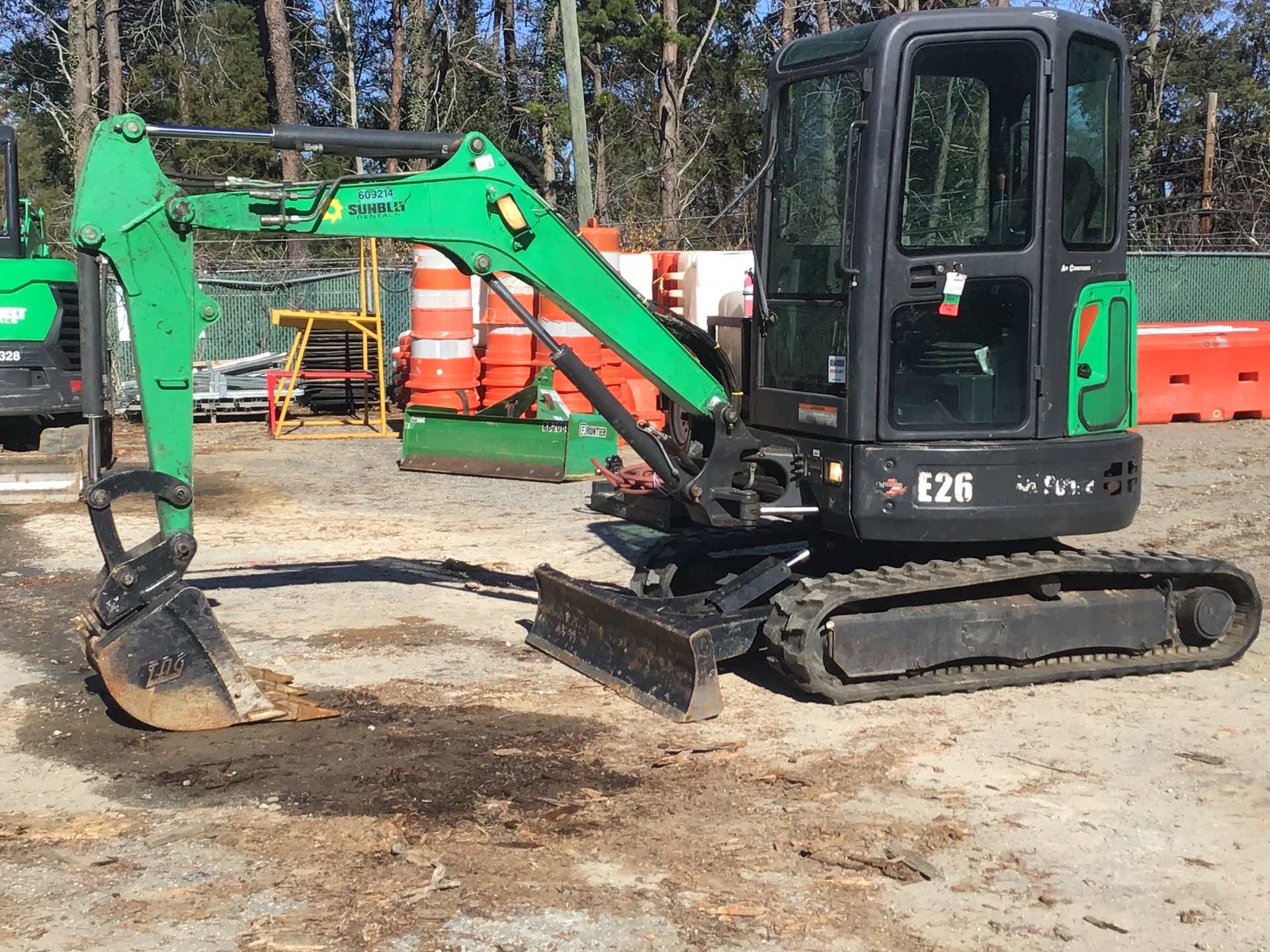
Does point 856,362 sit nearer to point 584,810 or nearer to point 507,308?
point 584,810

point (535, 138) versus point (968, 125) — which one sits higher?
point (535, 138)

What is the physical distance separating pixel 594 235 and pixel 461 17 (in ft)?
78.9

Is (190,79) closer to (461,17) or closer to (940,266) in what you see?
(461,17)

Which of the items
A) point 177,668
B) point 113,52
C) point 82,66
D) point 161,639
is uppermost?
point 113,52

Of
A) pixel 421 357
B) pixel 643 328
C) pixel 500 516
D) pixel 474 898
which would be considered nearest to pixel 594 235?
pixel 421 357

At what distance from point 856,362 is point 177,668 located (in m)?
3.32

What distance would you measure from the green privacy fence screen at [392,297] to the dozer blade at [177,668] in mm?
13057

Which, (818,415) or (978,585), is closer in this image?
(818,415)

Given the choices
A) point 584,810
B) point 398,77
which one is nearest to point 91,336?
point 584,810

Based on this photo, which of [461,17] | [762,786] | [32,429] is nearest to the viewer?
[762,786]

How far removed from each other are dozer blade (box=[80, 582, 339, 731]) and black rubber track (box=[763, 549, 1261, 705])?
234 cm

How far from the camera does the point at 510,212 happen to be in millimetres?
6609

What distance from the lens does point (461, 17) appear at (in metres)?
37.3

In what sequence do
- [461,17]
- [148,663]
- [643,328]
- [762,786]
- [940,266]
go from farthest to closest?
1. [461,17]
2. [643,328]
3. [940,266]
4. [148,663]
5. [762,786]
